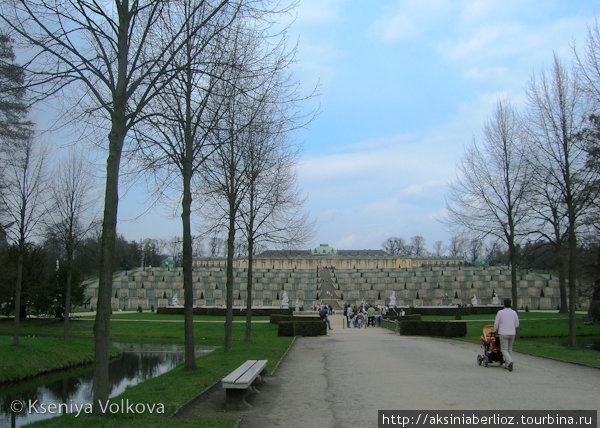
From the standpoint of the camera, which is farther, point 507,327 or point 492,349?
point 492,349

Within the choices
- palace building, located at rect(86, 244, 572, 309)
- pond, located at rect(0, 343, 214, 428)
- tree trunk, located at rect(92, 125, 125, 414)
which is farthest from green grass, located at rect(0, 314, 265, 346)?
tree trunk, located at rect(92, 125, 125, 414)

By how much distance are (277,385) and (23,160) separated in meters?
13.5

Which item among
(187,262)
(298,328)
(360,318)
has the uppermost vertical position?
(187,262)

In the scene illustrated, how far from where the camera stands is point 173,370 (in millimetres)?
12078

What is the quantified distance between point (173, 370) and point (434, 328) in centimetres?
1509

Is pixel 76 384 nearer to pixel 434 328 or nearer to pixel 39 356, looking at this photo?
pixel 39 356

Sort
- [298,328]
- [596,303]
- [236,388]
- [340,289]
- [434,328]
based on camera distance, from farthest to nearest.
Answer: [340,289] → [596,303] → [434,328] → [298,328] → [236,388]

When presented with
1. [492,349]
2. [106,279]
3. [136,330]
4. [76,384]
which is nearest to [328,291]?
[136,330]

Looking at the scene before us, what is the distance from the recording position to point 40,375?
1541 cm

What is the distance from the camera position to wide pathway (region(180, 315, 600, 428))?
6.83m

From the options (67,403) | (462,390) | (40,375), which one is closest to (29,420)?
(67,403)

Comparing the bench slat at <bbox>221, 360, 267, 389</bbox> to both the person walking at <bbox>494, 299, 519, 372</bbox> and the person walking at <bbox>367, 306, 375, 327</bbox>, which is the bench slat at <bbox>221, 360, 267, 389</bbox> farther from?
the person walking at <bbox>367, 306, 375, 327</bbox>

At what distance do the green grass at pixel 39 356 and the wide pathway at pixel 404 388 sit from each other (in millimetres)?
7933

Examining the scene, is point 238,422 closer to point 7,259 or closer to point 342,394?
point 342,394
